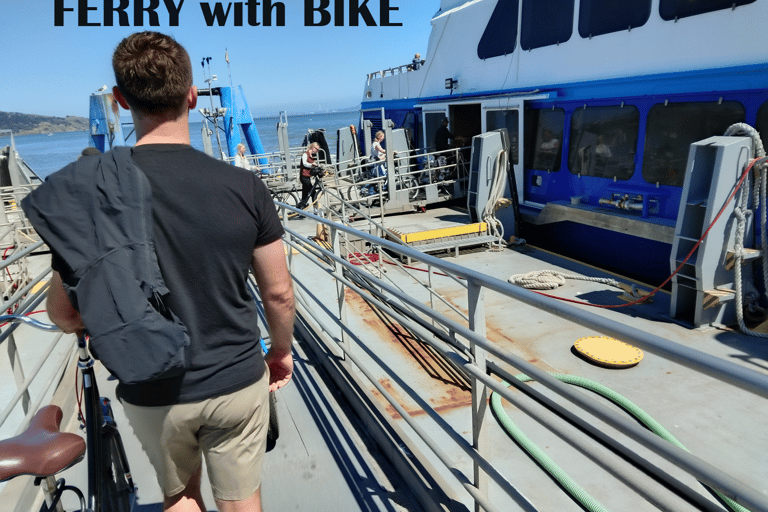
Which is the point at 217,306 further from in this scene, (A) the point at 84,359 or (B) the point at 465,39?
(B) the point at 465,39

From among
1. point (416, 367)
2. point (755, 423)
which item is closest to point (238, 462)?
point (416, 367)

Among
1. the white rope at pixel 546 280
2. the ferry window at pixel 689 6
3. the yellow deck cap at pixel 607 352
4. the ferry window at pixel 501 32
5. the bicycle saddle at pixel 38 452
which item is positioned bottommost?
the yellow deck cap at pixel 607 352

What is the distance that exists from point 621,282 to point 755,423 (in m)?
3.57

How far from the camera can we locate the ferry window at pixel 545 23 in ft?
28.6

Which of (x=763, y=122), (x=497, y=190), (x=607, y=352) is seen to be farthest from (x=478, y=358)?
(x=497, y=190)

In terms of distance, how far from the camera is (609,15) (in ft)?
26.0

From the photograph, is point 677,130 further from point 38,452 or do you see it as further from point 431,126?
point 38,452

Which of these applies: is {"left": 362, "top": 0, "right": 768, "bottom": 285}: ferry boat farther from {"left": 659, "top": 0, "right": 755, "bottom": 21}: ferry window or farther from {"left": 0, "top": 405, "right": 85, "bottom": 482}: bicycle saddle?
{"left": 0, "top": 405, "right": 85, "bottom": 482}: bicycle saddle

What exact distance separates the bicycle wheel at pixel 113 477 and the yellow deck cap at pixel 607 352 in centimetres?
398

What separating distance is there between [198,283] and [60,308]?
547 mm

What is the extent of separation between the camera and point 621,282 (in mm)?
7324

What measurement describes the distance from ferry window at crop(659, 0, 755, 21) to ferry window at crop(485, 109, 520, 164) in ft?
10.1

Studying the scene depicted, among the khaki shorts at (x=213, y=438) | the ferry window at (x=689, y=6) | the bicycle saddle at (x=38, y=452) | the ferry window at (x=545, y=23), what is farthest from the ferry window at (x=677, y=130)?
the bicycle saddle at (x=38, y=452)

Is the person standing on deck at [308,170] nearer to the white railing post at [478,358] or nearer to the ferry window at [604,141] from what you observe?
the ferry window at [604,141]
